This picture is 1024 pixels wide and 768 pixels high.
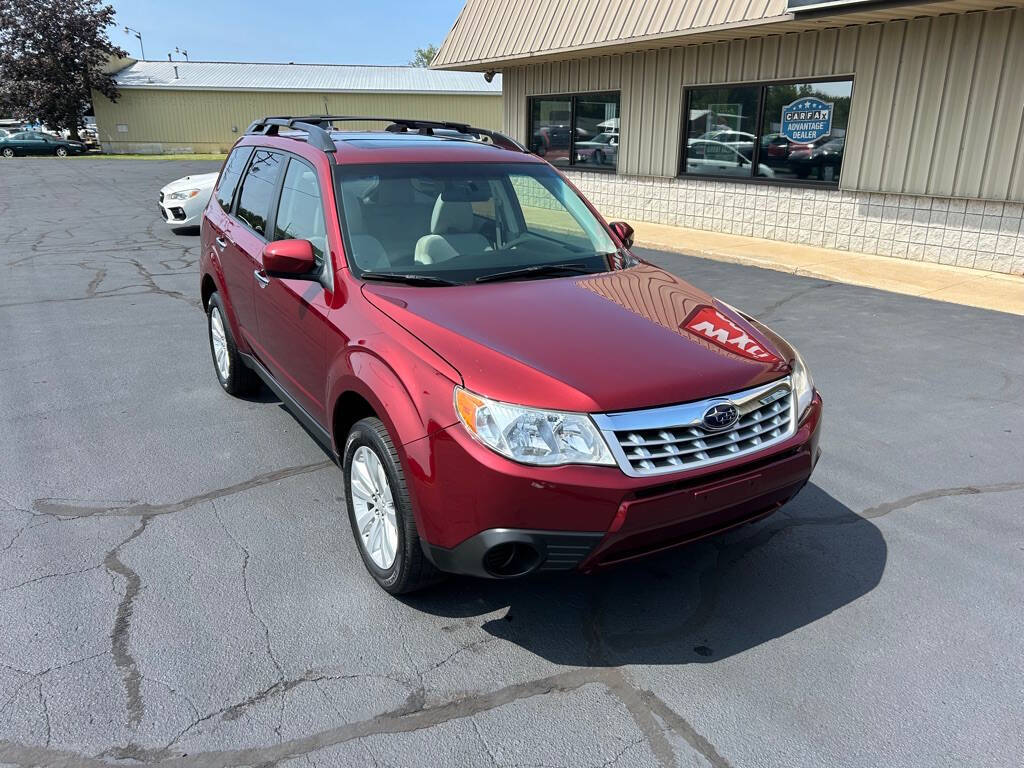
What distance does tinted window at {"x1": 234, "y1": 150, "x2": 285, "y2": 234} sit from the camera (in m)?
4.48

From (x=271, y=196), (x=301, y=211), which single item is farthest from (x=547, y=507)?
(x=271, y=196)

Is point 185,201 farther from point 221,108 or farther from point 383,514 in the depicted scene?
point 221,108

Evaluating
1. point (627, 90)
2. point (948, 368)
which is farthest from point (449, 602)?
point (627, 90)

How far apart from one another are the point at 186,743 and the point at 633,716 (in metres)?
1.46

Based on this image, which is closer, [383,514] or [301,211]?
[383,514]

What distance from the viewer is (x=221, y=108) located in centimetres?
4256

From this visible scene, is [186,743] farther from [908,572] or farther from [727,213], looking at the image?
[727,213]

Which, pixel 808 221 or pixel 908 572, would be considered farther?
pixel 808 221

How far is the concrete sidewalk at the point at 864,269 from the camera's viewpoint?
874cm

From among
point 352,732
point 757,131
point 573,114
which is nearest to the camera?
point 352,732

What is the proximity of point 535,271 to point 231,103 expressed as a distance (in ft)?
146

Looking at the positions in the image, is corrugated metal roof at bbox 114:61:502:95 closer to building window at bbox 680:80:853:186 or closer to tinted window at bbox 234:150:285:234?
building window at bbox 680:80:853:186

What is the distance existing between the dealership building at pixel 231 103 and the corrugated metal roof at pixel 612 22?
27.4 m

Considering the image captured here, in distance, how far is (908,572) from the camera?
3418 mm
